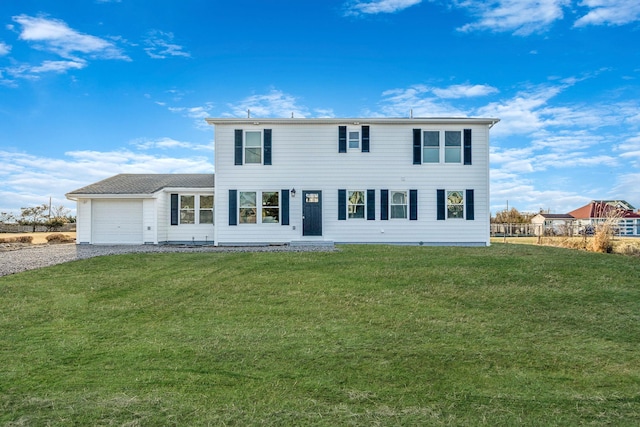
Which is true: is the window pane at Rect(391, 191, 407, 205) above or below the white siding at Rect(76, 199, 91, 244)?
above

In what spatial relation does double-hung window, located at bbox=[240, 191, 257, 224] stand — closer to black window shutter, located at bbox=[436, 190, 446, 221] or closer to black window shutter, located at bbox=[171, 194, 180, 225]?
black window shutter, located at bbox=[171, 194, 180, 225]

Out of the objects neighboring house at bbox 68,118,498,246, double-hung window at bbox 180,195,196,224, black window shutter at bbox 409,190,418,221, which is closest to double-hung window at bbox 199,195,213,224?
double-hung window at bbox 180,195,196,224

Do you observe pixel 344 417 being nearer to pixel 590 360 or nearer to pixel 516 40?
pixel 590 360

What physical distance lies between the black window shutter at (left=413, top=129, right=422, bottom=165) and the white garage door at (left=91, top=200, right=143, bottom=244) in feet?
38.8

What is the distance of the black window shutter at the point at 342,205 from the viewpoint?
1712 centimetres

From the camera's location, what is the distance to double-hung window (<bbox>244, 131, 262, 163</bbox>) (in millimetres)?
17250

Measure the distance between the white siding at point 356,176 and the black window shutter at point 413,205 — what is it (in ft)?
0.55

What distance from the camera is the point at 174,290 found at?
850 cm

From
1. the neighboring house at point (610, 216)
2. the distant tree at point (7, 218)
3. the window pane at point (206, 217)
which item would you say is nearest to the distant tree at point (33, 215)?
the distant tree at point (7, 218)

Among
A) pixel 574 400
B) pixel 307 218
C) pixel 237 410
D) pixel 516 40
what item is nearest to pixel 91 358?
pixel 237 410

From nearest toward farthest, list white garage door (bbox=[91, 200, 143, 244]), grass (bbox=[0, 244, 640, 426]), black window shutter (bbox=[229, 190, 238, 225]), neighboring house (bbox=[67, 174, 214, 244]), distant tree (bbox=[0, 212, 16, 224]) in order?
grass (bbox=[0, 244, 640, 426]) < black window shutter (bbox=[229, 190, 238, 225]) < neighboring house (bbox=[67, 174, 214, 244]) < white garage door (bbox=[91, 200, 143, 244]) < distant tree (bbox=[0, 212, 16, 224])

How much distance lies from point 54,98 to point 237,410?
15834mm

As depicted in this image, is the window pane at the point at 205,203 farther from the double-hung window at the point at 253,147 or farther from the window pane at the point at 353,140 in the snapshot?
the window pane at the point at 353,140

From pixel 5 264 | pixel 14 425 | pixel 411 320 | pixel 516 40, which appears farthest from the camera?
pixel 516 40
